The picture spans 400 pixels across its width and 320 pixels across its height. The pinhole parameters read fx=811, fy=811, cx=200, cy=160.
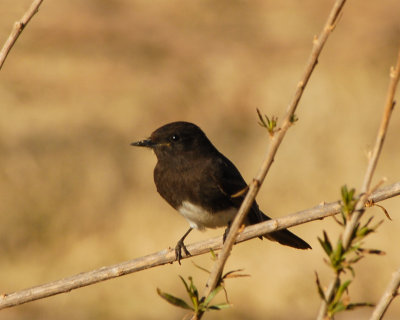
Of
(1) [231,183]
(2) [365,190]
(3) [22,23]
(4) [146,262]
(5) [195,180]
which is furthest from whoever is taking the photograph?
(1) [231,183]

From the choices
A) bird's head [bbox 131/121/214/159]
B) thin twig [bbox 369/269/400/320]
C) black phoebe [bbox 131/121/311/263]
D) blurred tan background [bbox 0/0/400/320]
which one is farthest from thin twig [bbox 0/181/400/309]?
blurred tan background [bbox 0/0/400/320]

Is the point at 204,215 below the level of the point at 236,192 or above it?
below

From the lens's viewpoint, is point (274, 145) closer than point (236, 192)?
Yes

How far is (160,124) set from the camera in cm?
1055

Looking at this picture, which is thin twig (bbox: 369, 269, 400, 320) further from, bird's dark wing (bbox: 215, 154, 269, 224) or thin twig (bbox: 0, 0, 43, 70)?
bird's dark wing (bbox: 215, 154, 269, 224)

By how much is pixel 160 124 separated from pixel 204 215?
5388 millimetres

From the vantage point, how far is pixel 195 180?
5203 millimetres

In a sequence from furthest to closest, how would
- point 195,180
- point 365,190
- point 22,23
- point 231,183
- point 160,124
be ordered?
1. point 160,124
2. point 231,183
3. point 195,180
4. point 22,23
5. point 365,190

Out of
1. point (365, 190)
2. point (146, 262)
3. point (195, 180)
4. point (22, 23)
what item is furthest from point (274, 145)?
point (195, 180)

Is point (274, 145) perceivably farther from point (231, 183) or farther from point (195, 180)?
point (231, 183)

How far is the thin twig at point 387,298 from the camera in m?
2.09

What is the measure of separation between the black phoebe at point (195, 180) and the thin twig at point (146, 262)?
1.73 meters

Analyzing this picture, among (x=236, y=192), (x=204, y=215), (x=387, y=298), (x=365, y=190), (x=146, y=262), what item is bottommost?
(x=204, y=215)

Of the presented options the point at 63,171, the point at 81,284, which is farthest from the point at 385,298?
the point at 63,171
